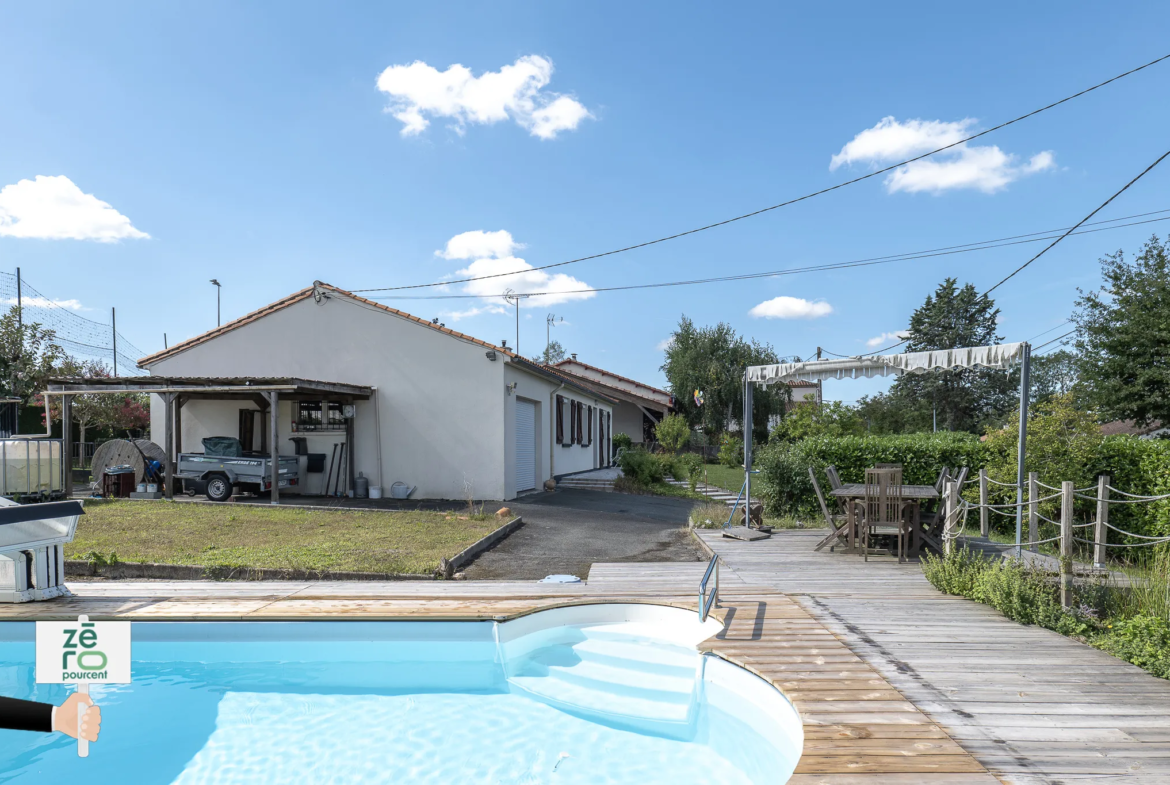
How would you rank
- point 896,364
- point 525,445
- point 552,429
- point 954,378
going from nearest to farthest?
point 896,364 < point 525,445 < point 552,429 < point 954,378

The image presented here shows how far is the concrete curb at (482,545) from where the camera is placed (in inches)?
314

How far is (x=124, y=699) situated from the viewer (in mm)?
5359

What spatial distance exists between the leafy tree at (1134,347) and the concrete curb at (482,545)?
555 inches

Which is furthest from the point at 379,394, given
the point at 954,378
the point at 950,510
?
the point at 954,378

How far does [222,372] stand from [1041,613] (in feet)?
53.9

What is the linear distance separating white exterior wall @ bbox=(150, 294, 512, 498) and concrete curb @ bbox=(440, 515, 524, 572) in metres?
3.30

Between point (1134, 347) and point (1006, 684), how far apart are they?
15.3 meters

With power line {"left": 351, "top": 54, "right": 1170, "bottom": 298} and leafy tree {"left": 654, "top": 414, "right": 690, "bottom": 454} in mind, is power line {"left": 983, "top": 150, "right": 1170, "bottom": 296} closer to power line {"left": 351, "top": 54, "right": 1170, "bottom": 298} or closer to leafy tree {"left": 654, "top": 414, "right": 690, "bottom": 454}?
power line {"left": 351, "top": 54, "right": 1170, "bottom": 298}

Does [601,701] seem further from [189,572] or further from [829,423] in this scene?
[829,423]

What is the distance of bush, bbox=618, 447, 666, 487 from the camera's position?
18750 millimetres

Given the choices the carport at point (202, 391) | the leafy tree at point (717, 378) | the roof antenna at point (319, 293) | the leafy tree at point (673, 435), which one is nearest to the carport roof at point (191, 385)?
the carport at point (202, 391)

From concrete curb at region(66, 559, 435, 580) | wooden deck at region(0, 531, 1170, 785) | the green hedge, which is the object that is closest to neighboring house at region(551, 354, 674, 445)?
the green hedge

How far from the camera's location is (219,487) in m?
13.9

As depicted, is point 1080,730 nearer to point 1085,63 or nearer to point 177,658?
point 177,658
